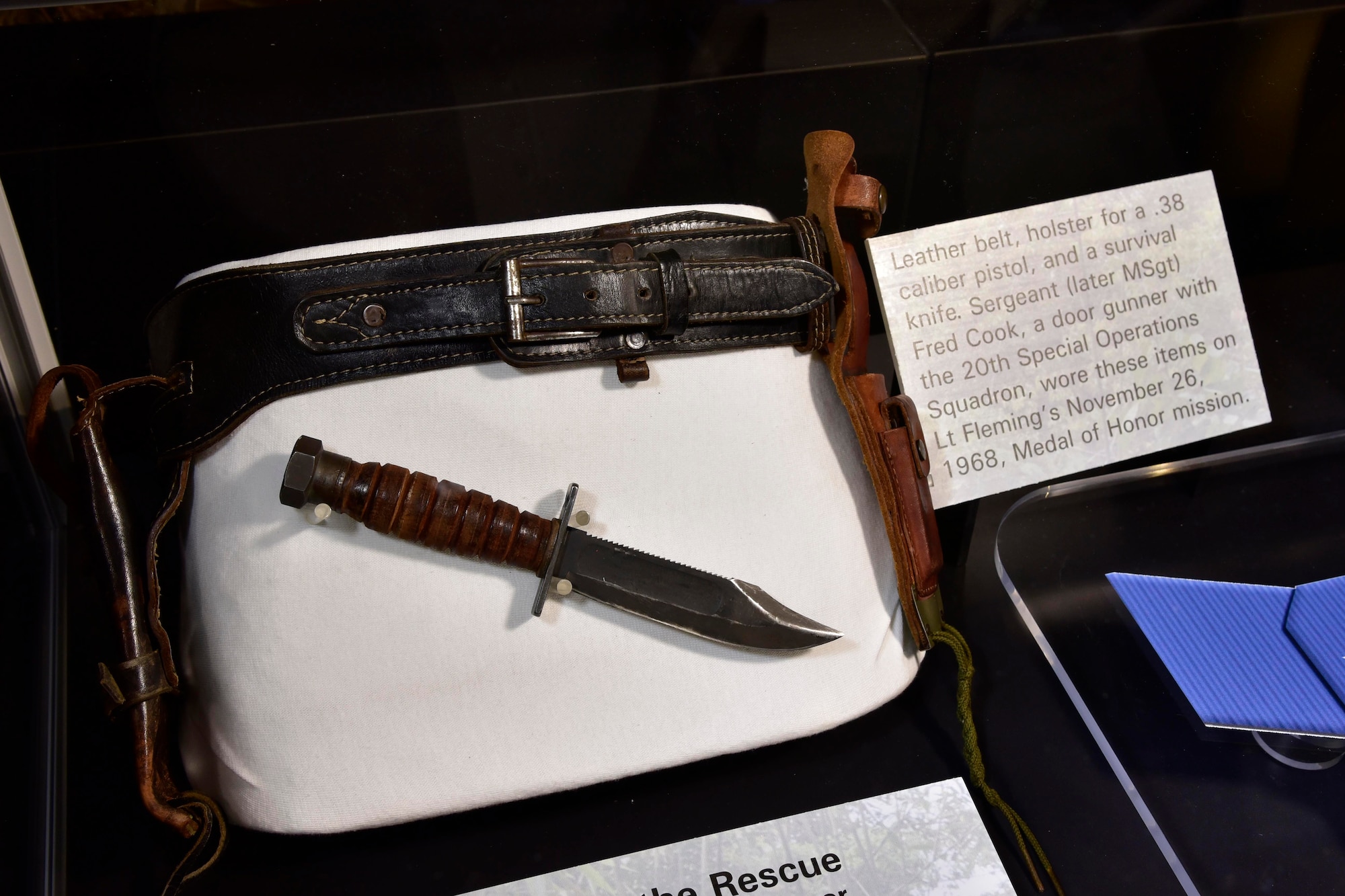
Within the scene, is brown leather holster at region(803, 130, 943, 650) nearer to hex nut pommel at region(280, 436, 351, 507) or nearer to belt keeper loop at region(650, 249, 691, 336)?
belt keeper loop at region(650, 249, 691, 336)

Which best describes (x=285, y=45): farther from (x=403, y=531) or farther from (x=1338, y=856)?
(x=1338, y=856)

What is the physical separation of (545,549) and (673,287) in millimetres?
299

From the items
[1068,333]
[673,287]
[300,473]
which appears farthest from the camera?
[1068,333]

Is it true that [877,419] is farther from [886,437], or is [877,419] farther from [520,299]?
[520,299]

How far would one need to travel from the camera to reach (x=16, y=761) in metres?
1.08

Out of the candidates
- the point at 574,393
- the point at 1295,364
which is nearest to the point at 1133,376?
the point at 1295,364

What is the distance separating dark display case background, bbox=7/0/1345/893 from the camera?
1151mm

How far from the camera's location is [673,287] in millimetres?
1073

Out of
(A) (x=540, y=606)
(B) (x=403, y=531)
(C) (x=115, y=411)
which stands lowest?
(A) (x=540, y=606)

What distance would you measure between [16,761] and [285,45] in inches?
34.1

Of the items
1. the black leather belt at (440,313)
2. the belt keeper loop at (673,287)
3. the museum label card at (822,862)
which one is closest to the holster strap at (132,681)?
the black leather belt at (440,313)

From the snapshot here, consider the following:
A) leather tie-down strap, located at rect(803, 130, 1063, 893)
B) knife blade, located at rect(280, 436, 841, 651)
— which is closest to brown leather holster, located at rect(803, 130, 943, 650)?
leather tie-down strap, located at rect(803, 130, 1063, 893)

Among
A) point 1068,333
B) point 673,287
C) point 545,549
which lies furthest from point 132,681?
point 1068,333

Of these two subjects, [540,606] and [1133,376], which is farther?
[1133,376]
